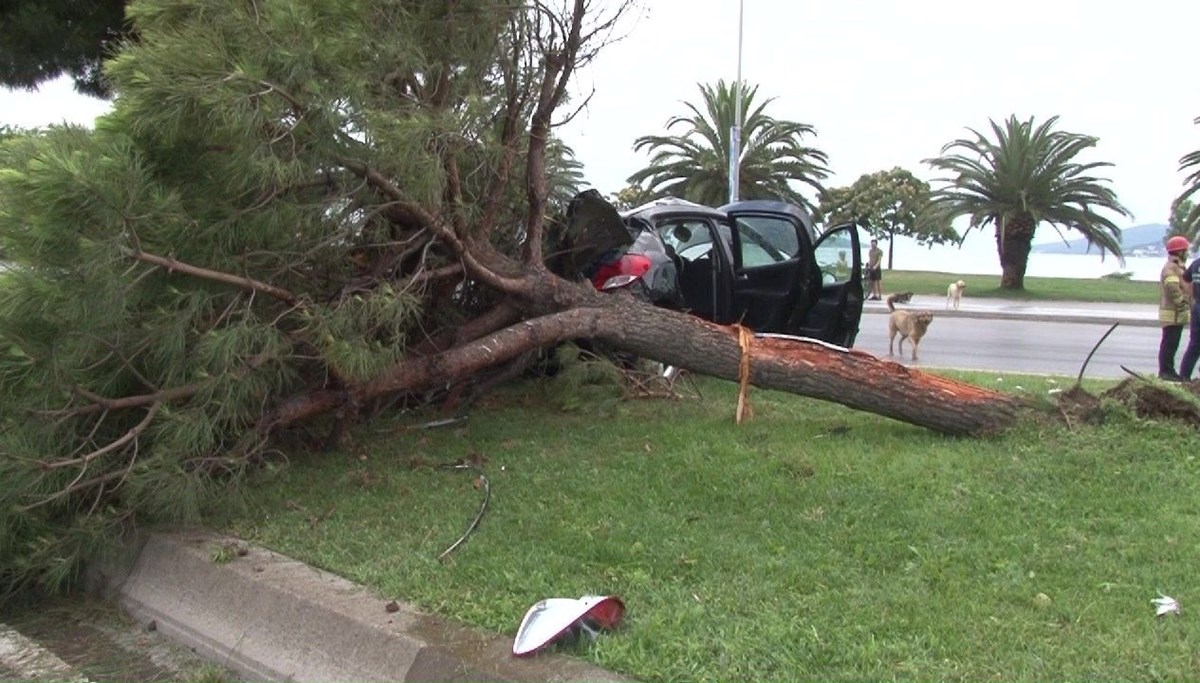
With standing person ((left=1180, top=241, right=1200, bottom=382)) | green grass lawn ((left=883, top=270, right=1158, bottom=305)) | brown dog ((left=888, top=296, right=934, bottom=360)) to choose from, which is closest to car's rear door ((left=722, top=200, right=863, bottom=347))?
standing person ((left=1180, top=241, right=1200, bottom=382))

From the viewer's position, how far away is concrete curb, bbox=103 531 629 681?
3.81m

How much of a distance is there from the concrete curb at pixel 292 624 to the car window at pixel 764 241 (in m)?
5.34

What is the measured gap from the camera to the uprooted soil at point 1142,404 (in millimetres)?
6012

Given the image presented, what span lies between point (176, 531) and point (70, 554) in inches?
19.6

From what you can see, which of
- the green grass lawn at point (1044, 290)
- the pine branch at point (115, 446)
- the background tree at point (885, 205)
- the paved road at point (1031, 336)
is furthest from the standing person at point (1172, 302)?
the background tree at point (885, 205)

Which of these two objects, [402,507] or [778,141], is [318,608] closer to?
[402,507]

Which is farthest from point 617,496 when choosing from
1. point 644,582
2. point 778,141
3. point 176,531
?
point 778,141

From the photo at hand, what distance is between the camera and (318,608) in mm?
4293

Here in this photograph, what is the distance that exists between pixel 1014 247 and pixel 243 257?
31.9m

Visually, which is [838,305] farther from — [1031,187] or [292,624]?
[1031,187]

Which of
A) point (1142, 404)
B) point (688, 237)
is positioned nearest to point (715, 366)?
point (1142, 404)

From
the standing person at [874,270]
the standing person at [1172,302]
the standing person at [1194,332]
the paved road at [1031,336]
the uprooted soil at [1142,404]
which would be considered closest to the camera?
the uprooted soil at [1142,404]

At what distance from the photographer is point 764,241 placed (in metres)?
9.25

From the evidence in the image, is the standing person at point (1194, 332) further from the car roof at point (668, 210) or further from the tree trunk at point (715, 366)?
the tree trunk at point (715, 366)
